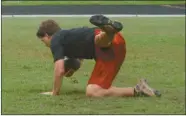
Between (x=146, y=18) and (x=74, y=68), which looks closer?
(x=74, y=68)

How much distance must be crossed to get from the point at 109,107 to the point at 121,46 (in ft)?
3.39

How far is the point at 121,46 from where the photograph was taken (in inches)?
281

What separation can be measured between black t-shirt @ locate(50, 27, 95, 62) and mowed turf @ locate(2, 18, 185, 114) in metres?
0.52

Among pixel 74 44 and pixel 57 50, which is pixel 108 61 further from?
pixel 57 50

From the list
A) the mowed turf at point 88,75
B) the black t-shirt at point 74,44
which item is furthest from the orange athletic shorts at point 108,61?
the mowed turf at point 88,75

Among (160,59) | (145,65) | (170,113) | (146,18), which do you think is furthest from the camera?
(146,18)

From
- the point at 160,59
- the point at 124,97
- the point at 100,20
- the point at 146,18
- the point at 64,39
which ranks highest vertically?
the point at 100,20

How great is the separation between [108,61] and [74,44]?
0.49 meters

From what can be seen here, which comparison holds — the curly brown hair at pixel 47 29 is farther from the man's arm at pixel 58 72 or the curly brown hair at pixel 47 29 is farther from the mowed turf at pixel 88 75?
the mowed turf at pixel 88 75

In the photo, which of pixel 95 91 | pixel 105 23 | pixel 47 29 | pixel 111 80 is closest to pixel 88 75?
pixel 47 29

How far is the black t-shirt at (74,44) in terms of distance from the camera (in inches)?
281

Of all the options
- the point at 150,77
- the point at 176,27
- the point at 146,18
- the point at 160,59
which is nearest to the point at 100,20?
the point at 150,77

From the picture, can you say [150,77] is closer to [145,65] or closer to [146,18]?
[145,65]

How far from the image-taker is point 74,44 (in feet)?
23.8
